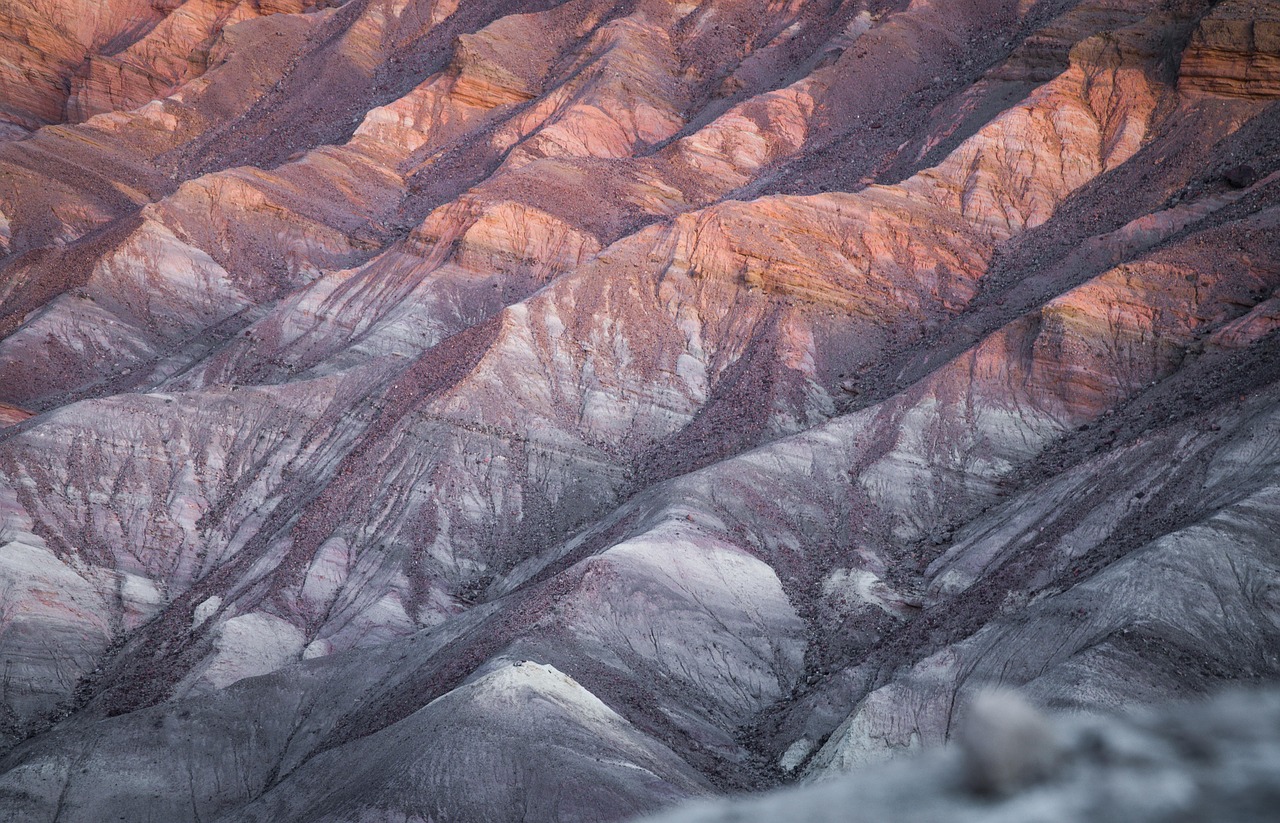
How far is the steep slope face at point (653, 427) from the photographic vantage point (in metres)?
30.0

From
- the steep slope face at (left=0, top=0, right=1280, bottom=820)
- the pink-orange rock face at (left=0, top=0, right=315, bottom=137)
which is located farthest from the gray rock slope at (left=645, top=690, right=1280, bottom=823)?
the pink-orange rock face at (left=0, top=0, right=315, bottom=137)

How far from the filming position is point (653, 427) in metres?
52.4

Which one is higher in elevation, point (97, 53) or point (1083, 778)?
point (97, 53)

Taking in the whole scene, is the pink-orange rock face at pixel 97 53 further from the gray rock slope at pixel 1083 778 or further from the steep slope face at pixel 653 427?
the gray rock slope at pixel 1083 778

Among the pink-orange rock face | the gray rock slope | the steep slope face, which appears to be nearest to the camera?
the gray rock slope

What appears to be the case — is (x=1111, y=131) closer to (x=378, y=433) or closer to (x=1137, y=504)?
(x=1137, y=504)

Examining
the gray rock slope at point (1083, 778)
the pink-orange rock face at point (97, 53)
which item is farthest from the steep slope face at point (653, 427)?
the pink-orange rock face at point (97, 53)

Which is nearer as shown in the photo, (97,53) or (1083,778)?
(1083,778)

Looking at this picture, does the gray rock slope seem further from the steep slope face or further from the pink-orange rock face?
the pink-orange rock face

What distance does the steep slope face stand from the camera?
29969 millimetres

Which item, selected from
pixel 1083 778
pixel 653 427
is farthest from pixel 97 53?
pixel 1083 778

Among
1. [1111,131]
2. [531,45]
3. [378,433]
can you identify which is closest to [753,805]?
[378,433]

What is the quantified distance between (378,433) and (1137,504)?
3161cm

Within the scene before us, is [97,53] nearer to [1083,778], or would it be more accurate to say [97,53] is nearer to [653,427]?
[653,427]
